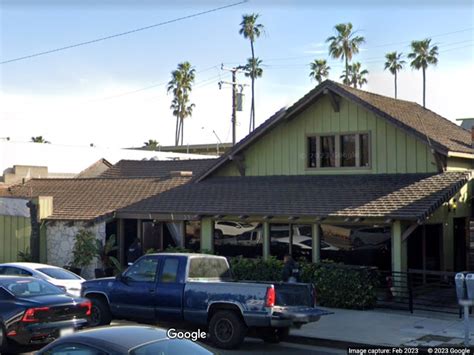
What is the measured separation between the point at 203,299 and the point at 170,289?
0.79 m

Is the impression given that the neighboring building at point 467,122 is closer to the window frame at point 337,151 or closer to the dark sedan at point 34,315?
the window frame at point 337,151

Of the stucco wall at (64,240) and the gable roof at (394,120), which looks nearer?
the gable roof at (394,120)

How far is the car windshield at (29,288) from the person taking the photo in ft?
35.9

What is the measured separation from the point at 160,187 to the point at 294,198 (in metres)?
7.64

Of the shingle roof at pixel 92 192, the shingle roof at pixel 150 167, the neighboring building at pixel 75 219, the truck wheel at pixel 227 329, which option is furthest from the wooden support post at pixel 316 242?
the shingle roof at pixel 150 167

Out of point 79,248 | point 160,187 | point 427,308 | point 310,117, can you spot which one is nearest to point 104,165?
point 160,187

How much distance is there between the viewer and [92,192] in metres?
24.8

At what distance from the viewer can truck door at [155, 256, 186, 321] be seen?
11.6m

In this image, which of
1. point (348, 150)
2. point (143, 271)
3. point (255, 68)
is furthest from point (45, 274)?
point (255, 68)

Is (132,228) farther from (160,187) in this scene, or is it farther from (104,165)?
(104,165)

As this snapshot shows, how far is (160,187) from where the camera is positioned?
956 inches

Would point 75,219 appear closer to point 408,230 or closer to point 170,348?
point 408,230

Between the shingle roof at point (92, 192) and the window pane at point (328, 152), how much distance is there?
697cm

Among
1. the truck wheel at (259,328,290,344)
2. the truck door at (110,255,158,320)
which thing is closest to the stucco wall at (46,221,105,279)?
the truck door at (110,255,158,320)
